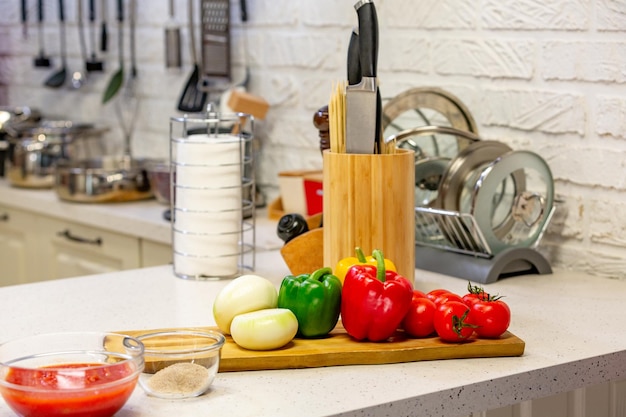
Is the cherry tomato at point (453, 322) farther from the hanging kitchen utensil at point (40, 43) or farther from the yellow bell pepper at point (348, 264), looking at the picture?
the hanging kitchen utensil at point (40, 43)

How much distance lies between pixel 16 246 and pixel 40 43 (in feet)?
2.99

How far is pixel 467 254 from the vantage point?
6.05 feet

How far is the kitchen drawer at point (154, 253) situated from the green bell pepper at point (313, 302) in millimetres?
1107

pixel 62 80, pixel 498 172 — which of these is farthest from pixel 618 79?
pixel 62 80

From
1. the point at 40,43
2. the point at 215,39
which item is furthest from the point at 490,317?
the point at 40,43

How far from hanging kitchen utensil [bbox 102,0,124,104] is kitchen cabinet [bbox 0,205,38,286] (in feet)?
1.54

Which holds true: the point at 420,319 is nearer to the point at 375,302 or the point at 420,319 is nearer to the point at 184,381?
the point at 375,302

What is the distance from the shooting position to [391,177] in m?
1.57

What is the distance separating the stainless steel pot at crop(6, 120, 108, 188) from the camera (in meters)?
3.00

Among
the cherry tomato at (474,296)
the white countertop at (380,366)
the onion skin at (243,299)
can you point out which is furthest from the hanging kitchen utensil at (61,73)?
the cherry tomato at (474,296)

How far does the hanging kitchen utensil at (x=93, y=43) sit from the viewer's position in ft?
10.7

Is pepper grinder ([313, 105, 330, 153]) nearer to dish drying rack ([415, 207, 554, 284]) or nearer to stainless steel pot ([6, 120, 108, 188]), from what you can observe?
dish drying rack ([415, 207, 554, 284])

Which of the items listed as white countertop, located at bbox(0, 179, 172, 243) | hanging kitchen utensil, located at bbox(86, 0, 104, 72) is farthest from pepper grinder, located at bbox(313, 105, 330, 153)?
hanging kitchen utensil, located at bbox(86, 0, 104, 72)

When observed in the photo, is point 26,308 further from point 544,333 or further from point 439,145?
point 439,145
